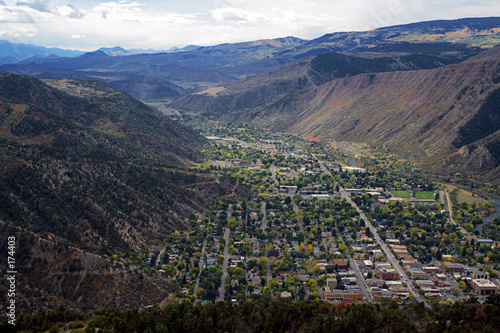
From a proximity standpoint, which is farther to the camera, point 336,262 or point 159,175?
point 159,175

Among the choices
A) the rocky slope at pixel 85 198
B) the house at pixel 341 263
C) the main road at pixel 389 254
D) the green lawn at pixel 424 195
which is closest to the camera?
the rocky slope at pixel 85 198

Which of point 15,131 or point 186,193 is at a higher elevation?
point 15,131

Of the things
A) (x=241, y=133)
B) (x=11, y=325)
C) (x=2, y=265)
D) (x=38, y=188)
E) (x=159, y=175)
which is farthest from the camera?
(x=241, y=133)

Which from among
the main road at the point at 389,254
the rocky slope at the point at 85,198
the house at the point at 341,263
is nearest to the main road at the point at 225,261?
the rocky slope at the point at 85,198

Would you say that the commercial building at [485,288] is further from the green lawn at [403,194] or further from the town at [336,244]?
the green lawn at [403,194]

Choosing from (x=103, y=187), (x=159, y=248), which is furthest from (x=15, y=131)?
(x=159, y=248)

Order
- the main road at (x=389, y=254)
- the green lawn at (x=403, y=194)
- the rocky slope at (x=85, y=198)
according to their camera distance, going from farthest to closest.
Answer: the green lawn at (x=403, y=194) → the main road at (x=389, y=254) → the rocky slope at (x=85, y=198)

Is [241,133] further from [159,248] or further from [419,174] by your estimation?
[159,248]

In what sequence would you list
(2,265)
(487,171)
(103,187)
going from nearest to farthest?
(2,265)
(103,187)
(487,171)

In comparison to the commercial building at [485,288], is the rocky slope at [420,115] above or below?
above
